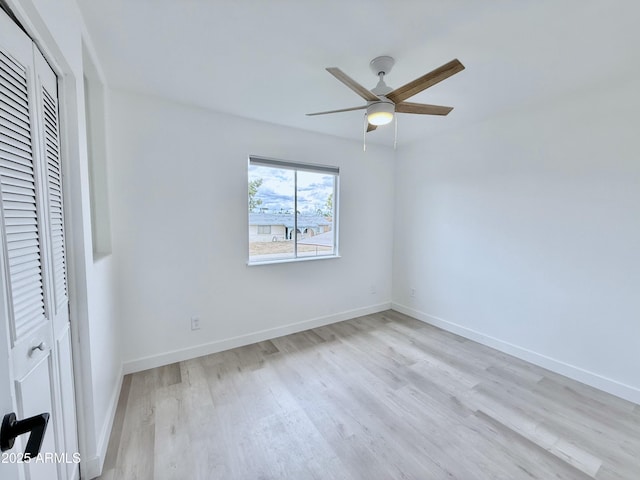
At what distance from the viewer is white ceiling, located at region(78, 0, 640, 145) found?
1367mm

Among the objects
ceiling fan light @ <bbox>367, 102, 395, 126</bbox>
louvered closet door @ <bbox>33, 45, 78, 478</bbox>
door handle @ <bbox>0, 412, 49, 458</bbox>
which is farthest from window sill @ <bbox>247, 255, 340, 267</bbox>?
door handle @ <bbox>0, 412, 49, 458</bbox>

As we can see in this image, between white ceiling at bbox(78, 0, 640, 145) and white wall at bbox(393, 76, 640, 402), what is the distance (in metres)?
0.37

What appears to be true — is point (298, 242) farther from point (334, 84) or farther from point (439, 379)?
point (439, 379)

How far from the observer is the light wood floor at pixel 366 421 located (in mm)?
1481

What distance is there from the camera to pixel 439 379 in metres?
2.30

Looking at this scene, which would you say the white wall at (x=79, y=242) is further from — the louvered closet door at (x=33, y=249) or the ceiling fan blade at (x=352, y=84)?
the ceiling fan blade at (x=352, y=84)

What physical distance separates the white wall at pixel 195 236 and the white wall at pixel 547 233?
1423 millimetres

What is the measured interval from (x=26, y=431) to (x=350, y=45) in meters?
2.12

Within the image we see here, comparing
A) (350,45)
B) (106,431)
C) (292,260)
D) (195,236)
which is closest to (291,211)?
(292,260)

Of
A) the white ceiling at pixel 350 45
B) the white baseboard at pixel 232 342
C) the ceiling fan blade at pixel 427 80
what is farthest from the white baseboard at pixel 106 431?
the ceiling fan blade at pixel 427 80

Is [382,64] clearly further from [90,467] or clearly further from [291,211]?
[90,467]

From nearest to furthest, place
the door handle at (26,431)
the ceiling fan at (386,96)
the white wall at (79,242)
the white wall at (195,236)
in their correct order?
1. the door handle at (26,431)
2. the white wall at (79,242)
3. the ceiling fan at (386,96)
4. the white wall at (195,236)

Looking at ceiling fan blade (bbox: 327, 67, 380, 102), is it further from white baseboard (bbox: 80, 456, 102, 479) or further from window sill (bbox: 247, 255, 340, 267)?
white baseboard (bbox: 80, 456, 102, 479)

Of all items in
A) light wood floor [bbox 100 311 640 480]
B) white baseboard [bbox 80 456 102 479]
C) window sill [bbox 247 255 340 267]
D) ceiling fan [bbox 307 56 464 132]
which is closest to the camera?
white baseboard [bbox 80 456 102 479]
